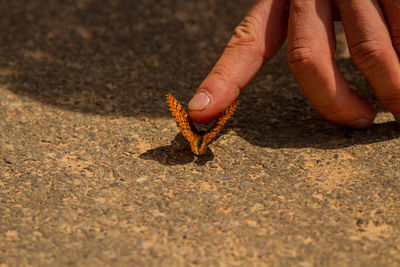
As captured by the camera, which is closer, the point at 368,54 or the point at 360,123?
the point at 368,54

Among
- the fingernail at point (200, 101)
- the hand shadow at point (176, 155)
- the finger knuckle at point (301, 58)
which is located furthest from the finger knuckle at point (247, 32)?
the hand shadow at point (176, 155)

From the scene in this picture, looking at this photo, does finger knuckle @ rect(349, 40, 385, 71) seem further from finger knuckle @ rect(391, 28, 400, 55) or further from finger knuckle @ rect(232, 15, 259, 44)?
finger knuckle @ rect(232, 15, 259, 44)

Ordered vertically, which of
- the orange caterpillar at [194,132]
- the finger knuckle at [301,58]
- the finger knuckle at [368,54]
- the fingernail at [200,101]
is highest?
the finger knuckle at [368,54]

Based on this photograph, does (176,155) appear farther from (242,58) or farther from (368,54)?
(368,54)

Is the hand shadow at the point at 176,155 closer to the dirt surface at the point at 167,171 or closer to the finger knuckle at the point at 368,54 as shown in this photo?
the dirt surface at the point at 167,171

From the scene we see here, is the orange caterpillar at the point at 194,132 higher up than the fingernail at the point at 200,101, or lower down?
lower down

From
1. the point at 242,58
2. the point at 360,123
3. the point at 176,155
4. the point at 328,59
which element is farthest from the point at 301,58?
the point at 176,155

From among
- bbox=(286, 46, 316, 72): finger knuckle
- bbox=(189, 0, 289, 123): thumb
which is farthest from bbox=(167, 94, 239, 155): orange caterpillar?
bbox=(286, 46, 316, 72): finger knuckle
